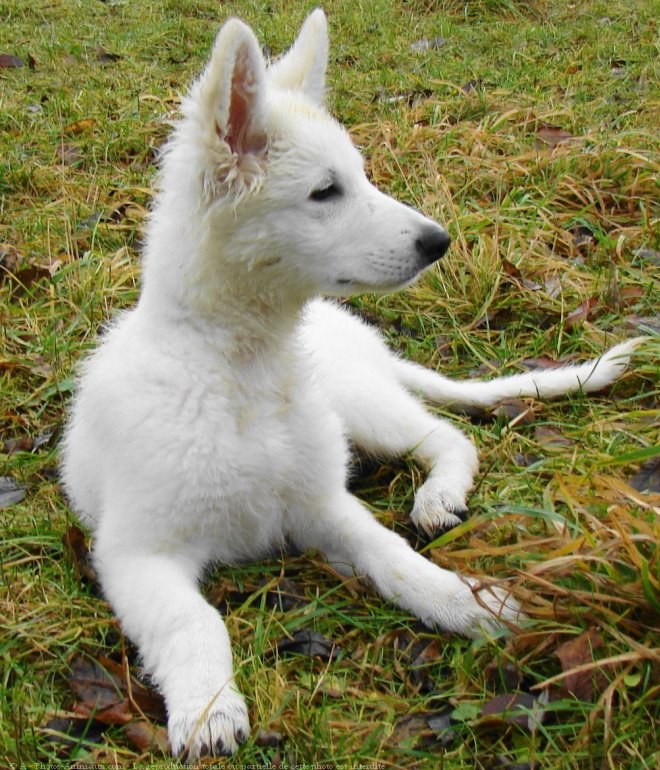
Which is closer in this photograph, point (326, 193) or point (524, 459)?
point (326, 193)

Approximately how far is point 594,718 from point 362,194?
5.31ft

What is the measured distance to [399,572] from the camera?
113 inches

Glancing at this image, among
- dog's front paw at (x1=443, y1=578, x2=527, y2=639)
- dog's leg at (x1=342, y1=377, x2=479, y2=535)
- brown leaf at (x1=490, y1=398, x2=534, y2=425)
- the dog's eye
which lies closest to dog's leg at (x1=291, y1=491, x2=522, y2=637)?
dog's front paw at (x1=443, y1=578, x2=527, y2=639)

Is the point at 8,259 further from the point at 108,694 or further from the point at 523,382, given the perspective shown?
the point at 108,694

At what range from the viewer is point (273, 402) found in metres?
2.98

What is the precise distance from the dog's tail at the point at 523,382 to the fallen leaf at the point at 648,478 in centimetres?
75

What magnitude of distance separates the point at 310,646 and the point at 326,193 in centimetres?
137

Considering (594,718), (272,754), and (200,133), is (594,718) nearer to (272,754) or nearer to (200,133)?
(272,754)

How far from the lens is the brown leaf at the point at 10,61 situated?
7.22 meters

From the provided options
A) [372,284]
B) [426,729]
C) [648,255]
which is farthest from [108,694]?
[648,255]

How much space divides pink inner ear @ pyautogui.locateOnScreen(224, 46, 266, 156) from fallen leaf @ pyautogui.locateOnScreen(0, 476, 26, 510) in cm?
162

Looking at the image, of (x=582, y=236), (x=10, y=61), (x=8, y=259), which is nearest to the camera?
(x=8, y=259)

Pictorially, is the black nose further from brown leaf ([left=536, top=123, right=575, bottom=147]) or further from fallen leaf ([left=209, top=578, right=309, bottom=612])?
brown leaf ([left=536, top=123, right=575, bottom=147])

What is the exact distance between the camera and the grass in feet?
7.84
